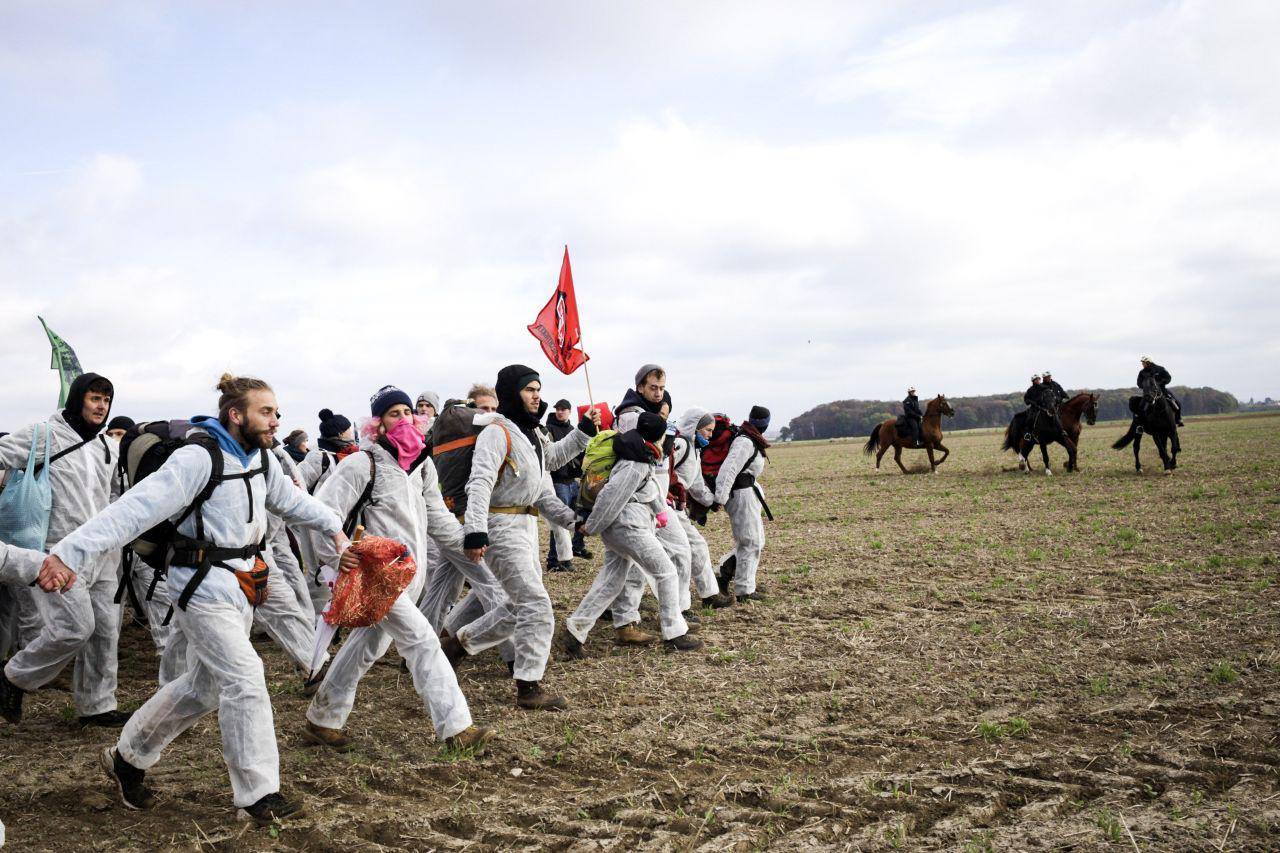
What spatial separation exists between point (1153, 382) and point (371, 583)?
2001 cm

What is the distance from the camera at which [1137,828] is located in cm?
361

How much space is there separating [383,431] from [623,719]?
2.25m

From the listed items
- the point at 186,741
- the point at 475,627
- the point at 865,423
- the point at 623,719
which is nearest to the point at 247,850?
the point at 186,741

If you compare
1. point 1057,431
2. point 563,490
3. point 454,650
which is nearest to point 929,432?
point 1057,431

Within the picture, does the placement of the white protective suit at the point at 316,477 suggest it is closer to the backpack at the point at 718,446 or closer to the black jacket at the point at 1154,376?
the backpack at the point at 718,446

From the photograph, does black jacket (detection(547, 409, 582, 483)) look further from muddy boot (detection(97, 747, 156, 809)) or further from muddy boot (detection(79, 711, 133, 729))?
muddy boot (detection(97, 747, 156, 809))

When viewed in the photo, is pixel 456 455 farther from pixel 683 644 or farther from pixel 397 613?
pixel 683 644

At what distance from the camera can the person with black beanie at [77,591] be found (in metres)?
5.25

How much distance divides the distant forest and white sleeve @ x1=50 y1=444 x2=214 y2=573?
124 meters

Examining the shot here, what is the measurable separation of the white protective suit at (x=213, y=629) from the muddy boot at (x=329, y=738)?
0.90 m

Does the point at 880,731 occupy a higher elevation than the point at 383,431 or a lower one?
lower

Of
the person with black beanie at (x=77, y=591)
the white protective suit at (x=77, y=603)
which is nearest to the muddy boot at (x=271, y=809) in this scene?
the white protective suit at (x=77, y=603)

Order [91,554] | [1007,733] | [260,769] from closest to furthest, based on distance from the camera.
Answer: [91,554], [260,769], [1007,733]

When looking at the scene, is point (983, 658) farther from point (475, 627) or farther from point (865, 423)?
point (865, 423)
